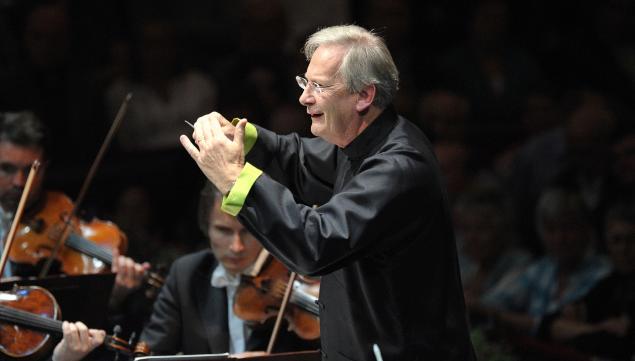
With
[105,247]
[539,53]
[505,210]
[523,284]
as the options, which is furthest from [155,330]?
[539,53]

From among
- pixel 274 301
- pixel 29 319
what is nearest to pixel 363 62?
pixel 274 301

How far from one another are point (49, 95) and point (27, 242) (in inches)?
80.2

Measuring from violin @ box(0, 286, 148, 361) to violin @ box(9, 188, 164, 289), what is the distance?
546 mm

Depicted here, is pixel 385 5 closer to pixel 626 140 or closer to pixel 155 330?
pixel 626 140

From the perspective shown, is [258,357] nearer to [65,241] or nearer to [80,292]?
[80,292]

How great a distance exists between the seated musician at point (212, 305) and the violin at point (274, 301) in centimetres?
6

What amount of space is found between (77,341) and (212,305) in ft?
2.01

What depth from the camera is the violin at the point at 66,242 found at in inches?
183

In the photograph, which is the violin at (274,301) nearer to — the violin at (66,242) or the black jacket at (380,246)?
the violin at (66,242)

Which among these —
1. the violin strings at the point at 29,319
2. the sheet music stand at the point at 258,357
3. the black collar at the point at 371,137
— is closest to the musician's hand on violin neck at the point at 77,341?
the violin strings at the point at 29,319

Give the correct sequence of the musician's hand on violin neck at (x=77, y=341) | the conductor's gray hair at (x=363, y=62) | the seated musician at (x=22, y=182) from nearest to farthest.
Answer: the conductor's gray hair at (x=363, y=62), the musician's hand on violin neck at (x=77, y=341), the seated musician at (x=22, y=182)

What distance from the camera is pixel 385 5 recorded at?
7.15 meters

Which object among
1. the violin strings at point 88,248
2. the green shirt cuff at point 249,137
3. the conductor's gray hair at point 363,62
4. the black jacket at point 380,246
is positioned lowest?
the violin strings at point 88,248

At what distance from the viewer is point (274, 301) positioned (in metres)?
4.23
